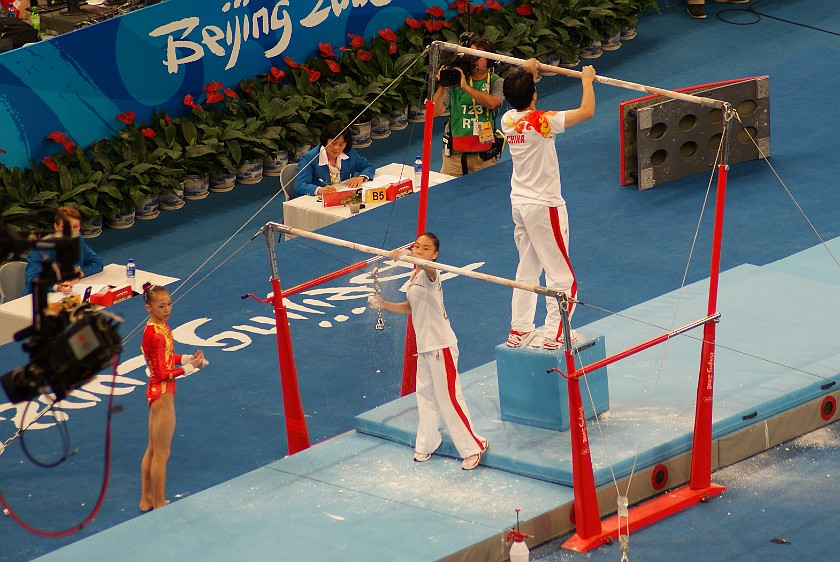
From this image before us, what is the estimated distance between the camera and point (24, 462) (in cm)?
932

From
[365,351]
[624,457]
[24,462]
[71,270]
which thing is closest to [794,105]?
[365,351]

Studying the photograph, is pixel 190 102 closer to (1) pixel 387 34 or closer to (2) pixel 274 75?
(2) pixel 274 75

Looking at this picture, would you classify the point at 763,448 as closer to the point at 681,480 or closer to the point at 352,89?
the point at 681,480

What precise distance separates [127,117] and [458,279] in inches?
128

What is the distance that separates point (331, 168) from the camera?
1228 centimetres

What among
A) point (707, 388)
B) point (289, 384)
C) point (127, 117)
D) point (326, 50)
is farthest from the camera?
point (326, 50)

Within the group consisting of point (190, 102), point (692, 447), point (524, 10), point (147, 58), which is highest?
point (147, 58)

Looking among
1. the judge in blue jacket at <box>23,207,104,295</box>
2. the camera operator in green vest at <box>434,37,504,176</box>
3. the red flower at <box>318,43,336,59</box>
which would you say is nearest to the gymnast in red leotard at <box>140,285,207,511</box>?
the judge in blue jacket at <box>23,207,104,295</box>

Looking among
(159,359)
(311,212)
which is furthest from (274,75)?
(159,359)

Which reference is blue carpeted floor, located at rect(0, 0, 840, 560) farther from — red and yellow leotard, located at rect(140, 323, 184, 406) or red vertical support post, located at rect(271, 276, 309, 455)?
red and yellow leotard, located at rect(140, 323, 184, 406)

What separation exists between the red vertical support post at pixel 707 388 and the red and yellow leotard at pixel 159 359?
9.14 feet

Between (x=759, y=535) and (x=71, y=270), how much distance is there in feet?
12.4

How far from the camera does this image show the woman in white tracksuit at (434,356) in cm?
841

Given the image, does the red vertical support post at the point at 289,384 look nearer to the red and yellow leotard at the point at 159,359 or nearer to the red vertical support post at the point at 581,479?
the red and yellow leotard at the point at 159,359
